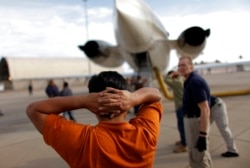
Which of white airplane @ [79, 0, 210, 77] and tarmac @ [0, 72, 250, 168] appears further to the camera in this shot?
white airplane @ [79, 0, 210, 77]

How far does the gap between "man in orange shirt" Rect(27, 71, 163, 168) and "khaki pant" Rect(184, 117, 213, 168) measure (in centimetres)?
175

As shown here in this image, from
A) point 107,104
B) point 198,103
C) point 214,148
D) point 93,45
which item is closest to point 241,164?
point 214,148

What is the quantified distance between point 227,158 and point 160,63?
7640 mm

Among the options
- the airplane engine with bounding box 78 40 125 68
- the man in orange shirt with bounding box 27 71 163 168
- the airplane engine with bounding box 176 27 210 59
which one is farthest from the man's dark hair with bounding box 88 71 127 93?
the airplane engine with bounding box 78 40 125 68

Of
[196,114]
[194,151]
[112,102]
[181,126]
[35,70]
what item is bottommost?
[35,70]

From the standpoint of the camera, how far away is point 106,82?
138 cm

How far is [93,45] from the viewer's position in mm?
12570

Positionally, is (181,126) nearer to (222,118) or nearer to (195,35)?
(222,118)

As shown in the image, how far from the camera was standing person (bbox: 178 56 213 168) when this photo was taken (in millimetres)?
2902

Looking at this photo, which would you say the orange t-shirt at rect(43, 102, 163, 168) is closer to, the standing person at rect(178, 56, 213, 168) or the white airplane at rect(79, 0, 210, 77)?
the standing person at rect(178, 56, 213, 168)

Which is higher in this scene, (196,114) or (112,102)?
(112,102)

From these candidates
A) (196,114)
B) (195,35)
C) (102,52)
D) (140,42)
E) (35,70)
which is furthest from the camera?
(35,70)

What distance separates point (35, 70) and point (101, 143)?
52.0m

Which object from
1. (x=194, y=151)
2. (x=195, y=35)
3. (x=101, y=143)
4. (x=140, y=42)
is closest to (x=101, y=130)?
(x=101, y=143)
